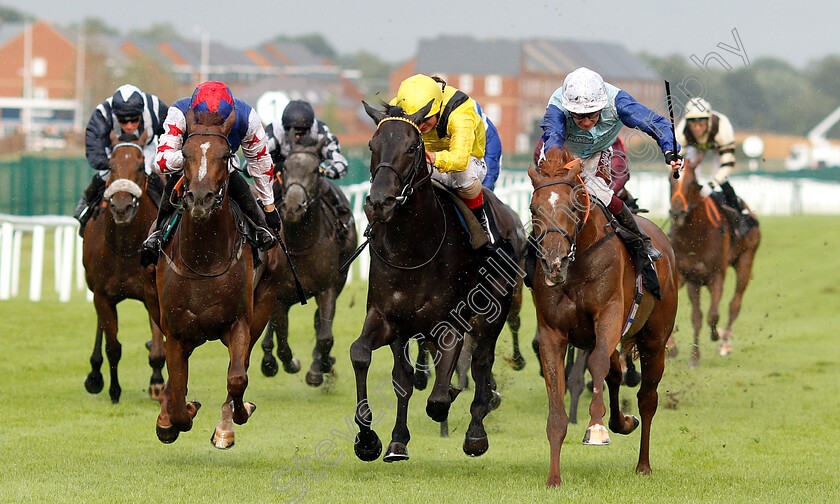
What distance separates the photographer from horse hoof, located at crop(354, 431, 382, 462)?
6117 mm

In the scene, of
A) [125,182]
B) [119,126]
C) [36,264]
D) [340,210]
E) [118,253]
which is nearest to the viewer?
[125,182]

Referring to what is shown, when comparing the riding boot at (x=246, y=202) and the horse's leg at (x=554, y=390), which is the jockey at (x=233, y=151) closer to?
the riding boot at (x=246, y=202)

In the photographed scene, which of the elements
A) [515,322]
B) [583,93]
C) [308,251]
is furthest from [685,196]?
[583,93]

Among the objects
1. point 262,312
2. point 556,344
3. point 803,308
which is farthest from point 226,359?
point 803,308

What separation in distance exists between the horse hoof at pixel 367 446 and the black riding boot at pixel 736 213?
7.01 m

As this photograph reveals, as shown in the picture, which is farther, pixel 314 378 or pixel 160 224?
pixel 314 378

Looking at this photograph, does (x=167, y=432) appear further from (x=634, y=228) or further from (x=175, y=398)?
(x=634, y=228)

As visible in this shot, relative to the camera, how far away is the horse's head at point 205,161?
5.69 meters

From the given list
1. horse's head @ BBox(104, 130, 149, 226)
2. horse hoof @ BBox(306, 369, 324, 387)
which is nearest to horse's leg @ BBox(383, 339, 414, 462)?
horse's head @ BBox(104, 130, 149, 226)

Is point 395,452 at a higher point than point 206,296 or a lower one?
lower

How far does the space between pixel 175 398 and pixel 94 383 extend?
295 centimetres

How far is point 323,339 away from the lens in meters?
8.74

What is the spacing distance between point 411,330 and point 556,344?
82 cm

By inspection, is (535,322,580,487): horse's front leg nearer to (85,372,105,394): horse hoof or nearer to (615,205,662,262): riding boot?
(615,205,662,262): riding boot
